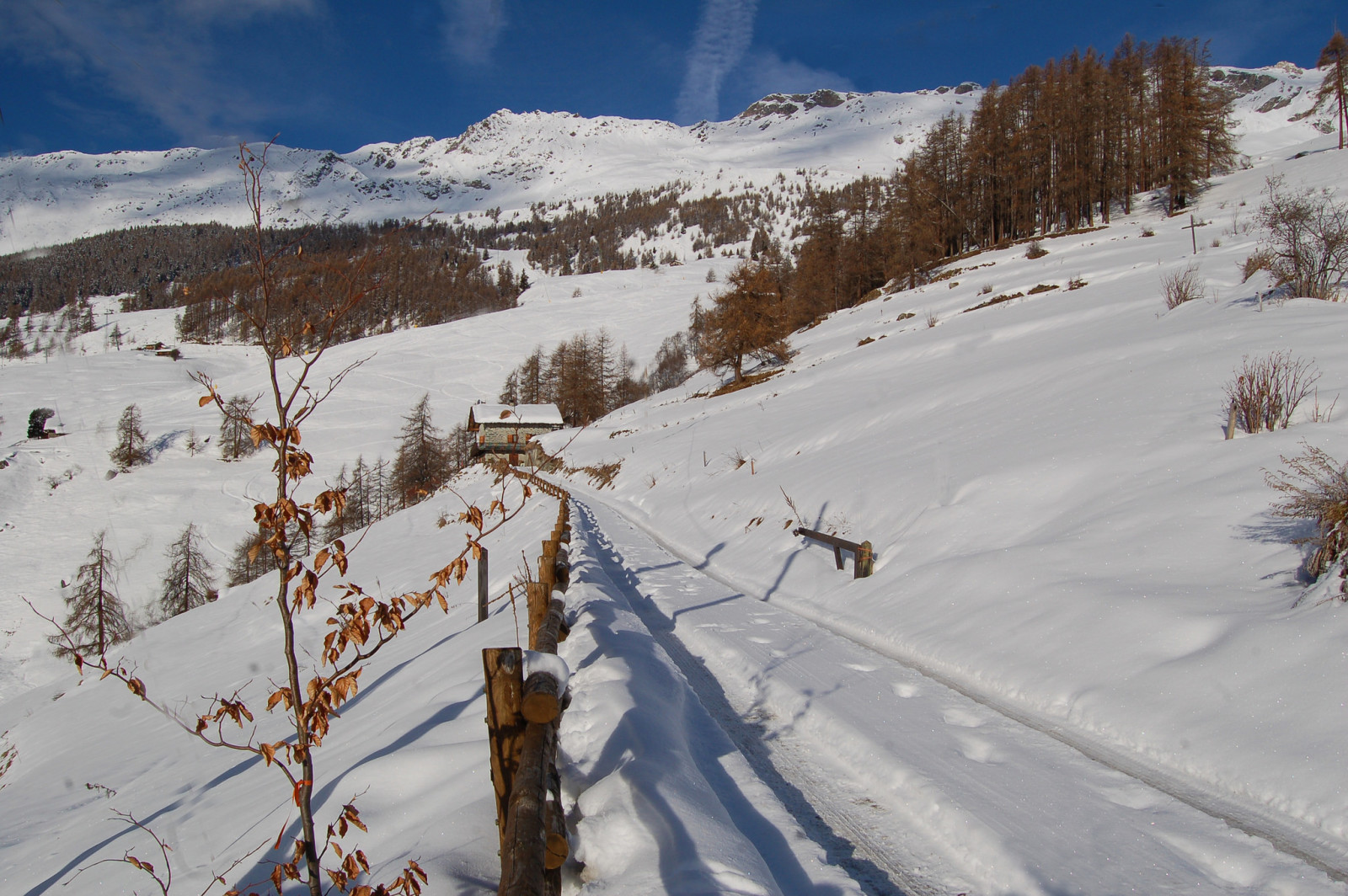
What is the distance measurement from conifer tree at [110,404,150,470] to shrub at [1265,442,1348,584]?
47.2 meters

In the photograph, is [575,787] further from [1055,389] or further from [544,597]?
[1055,389]

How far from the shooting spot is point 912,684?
189 inches

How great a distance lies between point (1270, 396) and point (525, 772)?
7.91 m

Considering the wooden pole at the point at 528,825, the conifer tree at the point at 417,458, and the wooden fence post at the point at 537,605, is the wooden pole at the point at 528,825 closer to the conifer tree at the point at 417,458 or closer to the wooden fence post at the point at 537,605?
the wooden fence post at the point at 537,605

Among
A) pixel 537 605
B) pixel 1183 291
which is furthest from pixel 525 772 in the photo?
pixel 1183 291

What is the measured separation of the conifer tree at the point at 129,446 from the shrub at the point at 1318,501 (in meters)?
47.2

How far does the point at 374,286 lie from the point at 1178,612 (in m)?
5.65

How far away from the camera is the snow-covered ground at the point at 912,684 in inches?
109

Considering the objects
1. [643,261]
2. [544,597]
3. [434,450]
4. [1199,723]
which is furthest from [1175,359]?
[643,261]

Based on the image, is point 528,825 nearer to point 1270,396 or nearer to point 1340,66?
point 1270,396

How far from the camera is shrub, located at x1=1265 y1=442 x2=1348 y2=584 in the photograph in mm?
4074

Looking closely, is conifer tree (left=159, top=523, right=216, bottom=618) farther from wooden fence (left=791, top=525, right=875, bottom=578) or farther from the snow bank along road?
the snow bank along road

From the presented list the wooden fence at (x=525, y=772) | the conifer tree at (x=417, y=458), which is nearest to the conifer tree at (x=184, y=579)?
the conifer tree at (x=417, y=458)

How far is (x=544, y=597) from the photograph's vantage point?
419 centimetres
